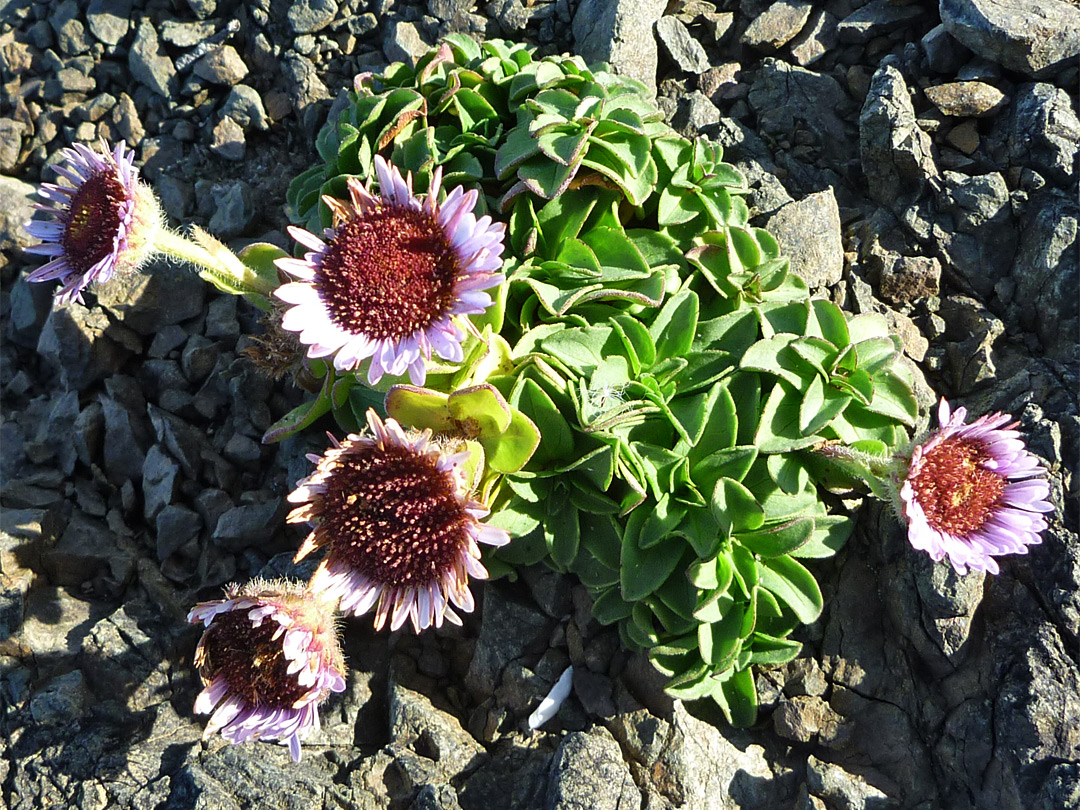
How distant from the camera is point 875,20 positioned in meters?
5.09

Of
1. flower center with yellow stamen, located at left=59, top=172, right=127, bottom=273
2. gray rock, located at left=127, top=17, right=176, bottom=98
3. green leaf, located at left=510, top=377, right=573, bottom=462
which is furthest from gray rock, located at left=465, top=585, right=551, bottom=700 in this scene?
Answer: gray rock, located at left=127, top=17, right=176, bottom=98

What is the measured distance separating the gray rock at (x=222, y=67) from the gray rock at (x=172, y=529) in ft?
9.64

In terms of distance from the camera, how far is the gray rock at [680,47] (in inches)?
204

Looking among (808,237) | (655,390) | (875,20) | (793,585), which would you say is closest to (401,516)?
(655,390)

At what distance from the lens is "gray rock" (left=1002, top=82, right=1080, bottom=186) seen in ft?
14.5

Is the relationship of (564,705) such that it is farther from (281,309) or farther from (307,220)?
(307,220)

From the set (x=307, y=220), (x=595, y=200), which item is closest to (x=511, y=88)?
(x=595, y=200)

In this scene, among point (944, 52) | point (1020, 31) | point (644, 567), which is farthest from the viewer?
point (944, 52)

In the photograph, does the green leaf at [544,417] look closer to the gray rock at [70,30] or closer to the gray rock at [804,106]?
the gray rock at [804,106]

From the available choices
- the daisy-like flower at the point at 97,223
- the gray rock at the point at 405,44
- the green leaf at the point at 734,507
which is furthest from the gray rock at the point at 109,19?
the green leaf at the point at 734,507

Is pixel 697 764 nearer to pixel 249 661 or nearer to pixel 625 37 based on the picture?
pixel 249 661

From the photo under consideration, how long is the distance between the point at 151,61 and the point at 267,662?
4.27m

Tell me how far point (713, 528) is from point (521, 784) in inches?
53.1

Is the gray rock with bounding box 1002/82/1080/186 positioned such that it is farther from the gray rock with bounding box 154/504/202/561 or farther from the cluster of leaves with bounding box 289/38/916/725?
the gray rock with bounding box 154/504/202/561
